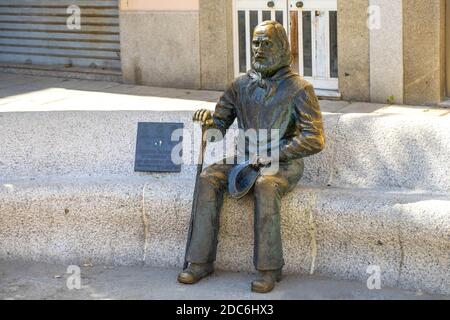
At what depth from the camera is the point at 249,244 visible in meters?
6.88

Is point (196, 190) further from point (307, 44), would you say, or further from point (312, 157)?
point (307, 44)

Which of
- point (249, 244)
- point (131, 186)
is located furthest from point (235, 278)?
point (131, 186)

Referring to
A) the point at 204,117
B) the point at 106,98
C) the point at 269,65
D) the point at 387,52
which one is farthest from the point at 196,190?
the point at 106,98

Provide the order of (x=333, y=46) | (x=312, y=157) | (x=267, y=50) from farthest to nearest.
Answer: (x=333, y=46) → (x=312, y=157) → (x=267, y=50)

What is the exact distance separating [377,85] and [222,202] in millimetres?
4435

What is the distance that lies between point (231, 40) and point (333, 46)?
4.04ft

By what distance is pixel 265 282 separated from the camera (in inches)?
254

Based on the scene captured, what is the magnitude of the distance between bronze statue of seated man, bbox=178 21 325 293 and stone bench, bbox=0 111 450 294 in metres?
0.22

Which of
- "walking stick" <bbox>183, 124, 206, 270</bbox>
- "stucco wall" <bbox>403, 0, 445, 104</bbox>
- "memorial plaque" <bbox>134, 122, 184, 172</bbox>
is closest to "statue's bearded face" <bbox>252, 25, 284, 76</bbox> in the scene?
"walking stick" <bbox>183, 124, 206, 270</bbox>

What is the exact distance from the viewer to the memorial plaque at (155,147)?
754 cm

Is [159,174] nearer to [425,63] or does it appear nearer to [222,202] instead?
[222,202]

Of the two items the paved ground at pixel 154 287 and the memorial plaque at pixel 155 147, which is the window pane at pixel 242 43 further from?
the paved ground at pixel 154 287

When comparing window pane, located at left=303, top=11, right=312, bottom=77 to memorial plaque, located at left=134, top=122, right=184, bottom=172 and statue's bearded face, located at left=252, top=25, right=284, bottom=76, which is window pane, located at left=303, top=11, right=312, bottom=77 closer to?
memorial plaque, located at left=134, top=122, right=184, bottom=172

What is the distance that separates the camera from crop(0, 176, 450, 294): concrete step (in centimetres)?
636
